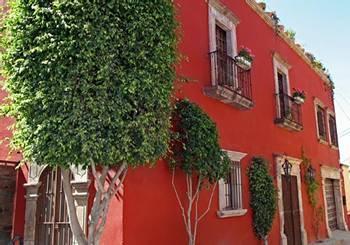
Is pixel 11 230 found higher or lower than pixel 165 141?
lower

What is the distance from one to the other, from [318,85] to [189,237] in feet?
39.0

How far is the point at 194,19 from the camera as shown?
7.39m

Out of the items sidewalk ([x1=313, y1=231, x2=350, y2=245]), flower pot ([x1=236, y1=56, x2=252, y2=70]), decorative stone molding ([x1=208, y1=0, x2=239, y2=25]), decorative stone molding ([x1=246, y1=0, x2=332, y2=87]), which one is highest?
decorative stone molding ([x1=246, y1=0, x2=332, y2=87])

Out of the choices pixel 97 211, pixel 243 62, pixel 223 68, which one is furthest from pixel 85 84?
pixel 243 62

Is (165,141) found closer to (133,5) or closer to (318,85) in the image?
(133,5)

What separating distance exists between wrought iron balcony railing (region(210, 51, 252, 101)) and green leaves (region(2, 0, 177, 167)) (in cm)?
339

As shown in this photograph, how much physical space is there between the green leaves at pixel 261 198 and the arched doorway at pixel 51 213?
14.1 ft

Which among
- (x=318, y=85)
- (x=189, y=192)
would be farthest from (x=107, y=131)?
(x=318, y=85)

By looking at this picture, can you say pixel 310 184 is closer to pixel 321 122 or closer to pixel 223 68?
pixel 321 122

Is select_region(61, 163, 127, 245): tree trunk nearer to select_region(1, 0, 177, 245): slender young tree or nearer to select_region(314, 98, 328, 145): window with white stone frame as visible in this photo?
select_region(1, 0, 177, 245): slender young tree

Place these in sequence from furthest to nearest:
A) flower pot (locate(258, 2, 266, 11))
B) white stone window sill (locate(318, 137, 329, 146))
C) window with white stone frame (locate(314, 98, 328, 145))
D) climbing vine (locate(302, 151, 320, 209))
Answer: window with white stone frame (locate(314, 98, 328, 145))
white stone window sill (locate(318, 137, 329, 146))
climbing vine (locate(302, 151, 320, 209))
flower pot (locate(258, 2, 266, 11))

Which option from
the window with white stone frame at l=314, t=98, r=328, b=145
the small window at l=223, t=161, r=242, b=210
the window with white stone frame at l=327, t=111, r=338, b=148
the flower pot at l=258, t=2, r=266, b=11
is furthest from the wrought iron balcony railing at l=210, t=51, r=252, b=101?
the window with white stone frame at l=327, t=111, r=338, b=148

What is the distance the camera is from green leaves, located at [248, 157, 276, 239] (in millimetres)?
8359

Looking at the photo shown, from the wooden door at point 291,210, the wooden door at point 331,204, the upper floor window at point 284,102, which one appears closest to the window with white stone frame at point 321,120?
the wooden door at point 331,204
